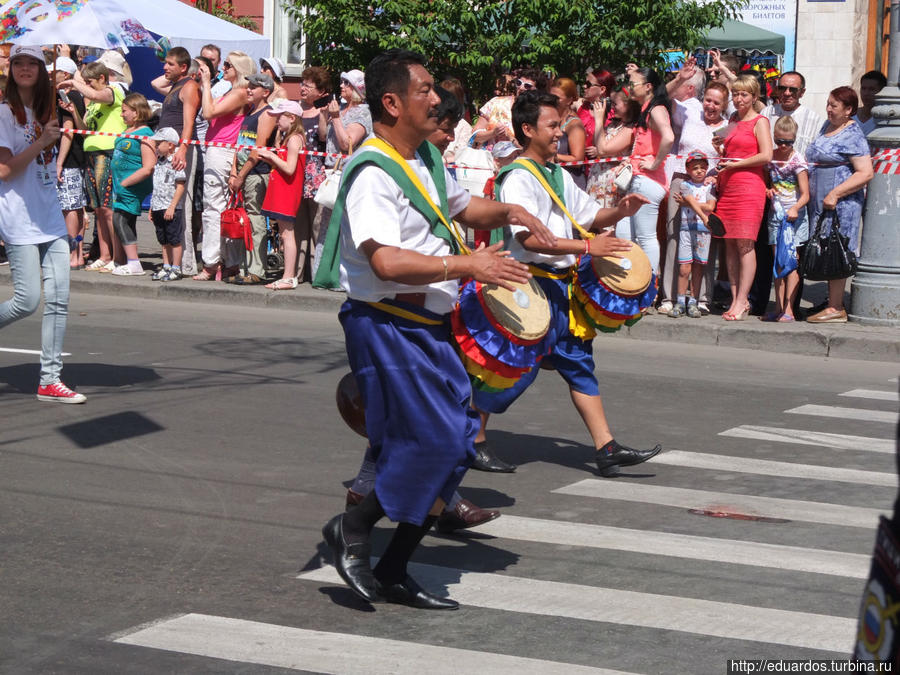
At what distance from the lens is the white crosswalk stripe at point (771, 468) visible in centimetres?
723

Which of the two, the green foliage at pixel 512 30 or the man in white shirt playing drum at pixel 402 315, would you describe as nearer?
the man in white shirt playing drum at pixel 402 315

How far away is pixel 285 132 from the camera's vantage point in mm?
13625

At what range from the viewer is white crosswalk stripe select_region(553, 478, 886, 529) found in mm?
6422

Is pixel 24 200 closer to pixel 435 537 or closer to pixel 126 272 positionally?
pixel 435 537

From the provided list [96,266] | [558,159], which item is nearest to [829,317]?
[558,159]

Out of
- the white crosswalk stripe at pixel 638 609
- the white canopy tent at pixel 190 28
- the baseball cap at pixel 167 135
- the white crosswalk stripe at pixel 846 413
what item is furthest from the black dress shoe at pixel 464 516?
the white canopy tent at pixel 190 28

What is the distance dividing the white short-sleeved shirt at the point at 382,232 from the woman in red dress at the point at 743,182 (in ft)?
24.5

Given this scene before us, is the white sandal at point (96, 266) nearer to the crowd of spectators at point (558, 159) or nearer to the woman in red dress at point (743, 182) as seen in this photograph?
the crowd of spectators at point (558, 159)

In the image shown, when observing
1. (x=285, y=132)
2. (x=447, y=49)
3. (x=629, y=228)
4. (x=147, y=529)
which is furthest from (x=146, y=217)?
(x=147, y=529)

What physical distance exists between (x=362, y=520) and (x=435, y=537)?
1.01 metres

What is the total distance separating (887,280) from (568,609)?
7.83m

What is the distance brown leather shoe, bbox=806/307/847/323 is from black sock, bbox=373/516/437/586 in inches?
312

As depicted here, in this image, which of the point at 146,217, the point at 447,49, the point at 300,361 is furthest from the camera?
the point at 146,217

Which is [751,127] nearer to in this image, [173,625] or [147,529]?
[147,529]
